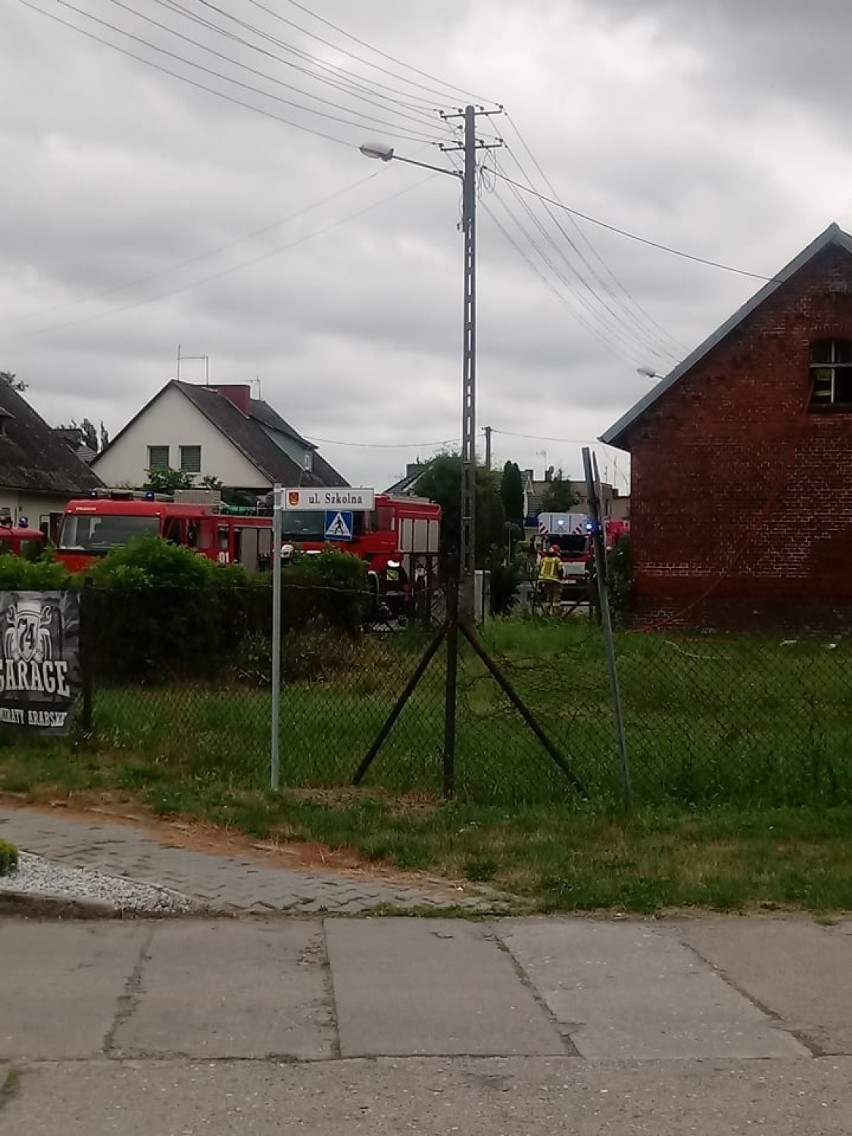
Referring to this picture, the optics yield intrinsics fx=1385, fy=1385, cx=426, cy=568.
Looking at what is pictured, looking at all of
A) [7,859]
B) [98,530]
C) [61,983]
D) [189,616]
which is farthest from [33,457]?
[61,983]

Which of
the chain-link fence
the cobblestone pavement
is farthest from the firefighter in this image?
the cobblestone pavement

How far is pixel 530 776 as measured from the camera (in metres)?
10.2

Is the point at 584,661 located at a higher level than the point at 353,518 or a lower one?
lower

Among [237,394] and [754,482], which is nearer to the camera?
[754,482]

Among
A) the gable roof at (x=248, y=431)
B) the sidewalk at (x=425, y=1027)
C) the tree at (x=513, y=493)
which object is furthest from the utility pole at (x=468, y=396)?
the tree at (x=513, y=493)

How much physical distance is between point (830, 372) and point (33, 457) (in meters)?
27.6

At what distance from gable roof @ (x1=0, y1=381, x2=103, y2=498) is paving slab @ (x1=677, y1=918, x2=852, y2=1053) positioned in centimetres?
3688

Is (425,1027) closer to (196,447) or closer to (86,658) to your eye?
(86,658)

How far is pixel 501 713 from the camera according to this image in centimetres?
1220

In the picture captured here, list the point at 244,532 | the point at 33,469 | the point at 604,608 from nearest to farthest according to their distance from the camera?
the point at 604,608, the point at 244,532, the point at 33,469

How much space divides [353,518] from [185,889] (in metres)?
20.5

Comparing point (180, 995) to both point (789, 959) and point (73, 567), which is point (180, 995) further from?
point (73, 567)

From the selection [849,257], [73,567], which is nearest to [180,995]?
[73,567]

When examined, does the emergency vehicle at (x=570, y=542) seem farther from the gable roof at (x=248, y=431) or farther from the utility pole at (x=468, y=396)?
the utility pole at (x=468, y=396)
